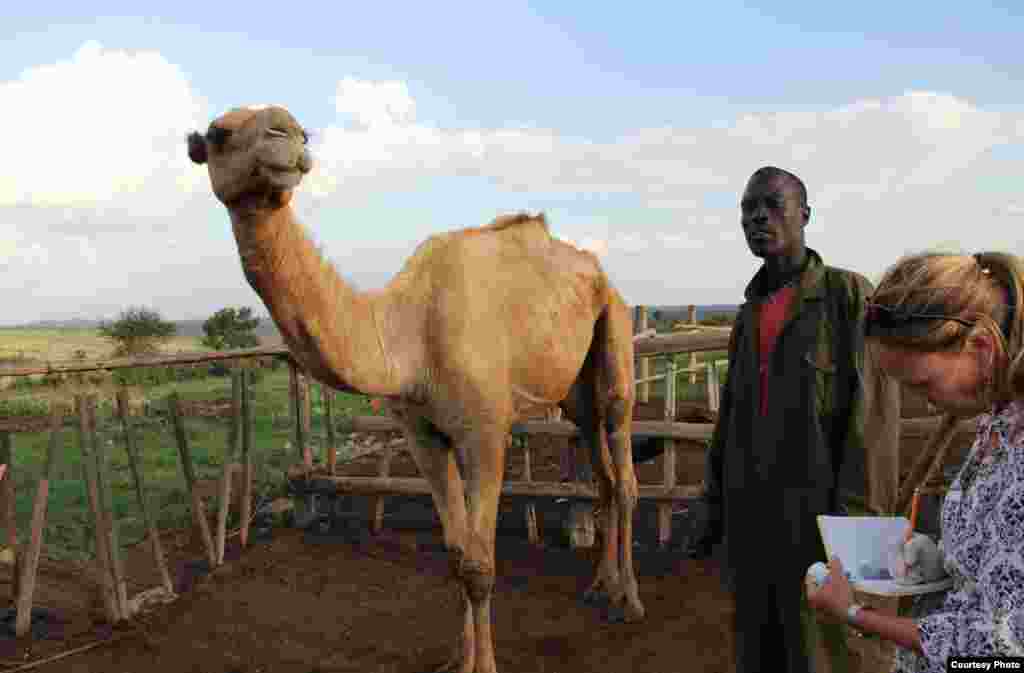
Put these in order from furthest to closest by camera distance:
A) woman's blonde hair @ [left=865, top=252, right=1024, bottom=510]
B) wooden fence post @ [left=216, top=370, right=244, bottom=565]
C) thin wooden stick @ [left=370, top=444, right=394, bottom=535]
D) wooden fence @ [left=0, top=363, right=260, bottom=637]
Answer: thin wooden stick @ [left=370, top=444, right=394, bottom=535] → wooden fence post @ [left=216, top=370, right=244, bottom=565] → wooden fence @ [left=0, top=363, right=260, bottom=637] → woman's blonde hair @ [left=865, top=252, right=1024, bottom=510]

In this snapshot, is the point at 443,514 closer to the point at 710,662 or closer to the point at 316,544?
the point at 710,662

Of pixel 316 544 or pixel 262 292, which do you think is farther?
pixel 316 544

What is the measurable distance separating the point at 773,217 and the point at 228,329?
91.1 feet

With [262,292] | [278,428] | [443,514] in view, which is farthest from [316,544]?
[278,428]

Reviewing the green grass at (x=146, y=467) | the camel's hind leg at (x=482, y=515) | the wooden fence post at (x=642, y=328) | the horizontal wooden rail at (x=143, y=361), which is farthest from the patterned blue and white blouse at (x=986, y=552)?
the wooden fence post at (x=642, y=328)

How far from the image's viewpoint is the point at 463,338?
428 centimetres

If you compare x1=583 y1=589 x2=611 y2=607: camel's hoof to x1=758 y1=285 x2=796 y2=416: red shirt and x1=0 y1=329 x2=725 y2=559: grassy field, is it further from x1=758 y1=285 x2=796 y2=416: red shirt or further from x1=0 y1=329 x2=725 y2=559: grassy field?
x1=0 y1=329 x2=725 y2=559: grassy field

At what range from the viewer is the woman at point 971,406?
1372 millimetres

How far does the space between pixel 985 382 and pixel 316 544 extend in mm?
6553

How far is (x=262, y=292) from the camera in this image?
10.3ft

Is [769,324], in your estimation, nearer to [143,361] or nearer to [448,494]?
[448,494]

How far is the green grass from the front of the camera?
770 centimetres

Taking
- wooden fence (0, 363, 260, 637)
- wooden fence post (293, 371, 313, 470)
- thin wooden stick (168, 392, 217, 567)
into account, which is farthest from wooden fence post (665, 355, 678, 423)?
wooden fence (0, 363, 260, 637)

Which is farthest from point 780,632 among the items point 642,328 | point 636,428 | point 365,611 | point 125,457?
point 642,328
